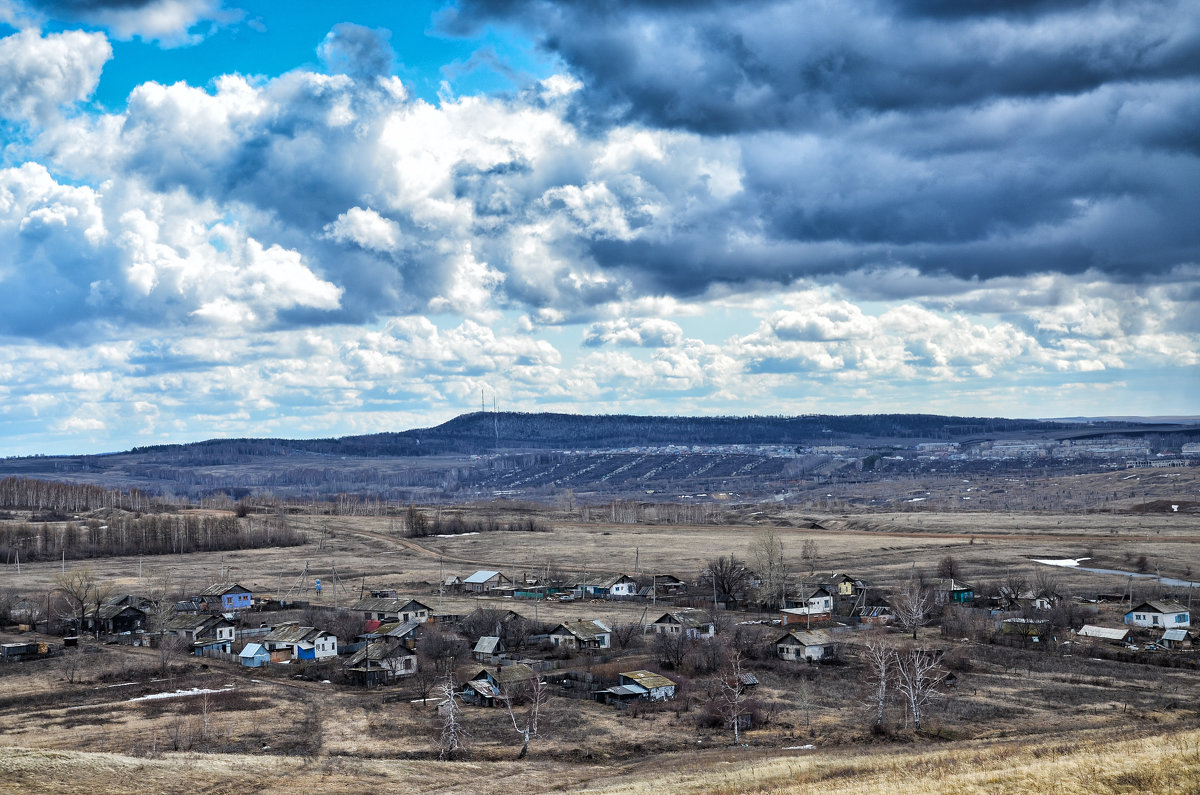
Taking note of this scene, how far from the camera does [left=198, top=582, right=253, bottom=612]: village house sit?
274ft

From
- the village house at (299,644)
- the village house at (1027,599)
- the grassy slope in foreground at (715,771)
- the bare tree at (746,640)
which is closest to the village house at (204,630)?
the village house at (299,644)

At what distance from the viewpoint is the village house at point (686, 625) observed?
64.8 meters

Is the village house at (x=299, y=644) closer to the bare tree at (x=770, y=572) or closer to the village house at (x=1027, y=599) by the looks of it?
the bare tree at (x=770, y=572)

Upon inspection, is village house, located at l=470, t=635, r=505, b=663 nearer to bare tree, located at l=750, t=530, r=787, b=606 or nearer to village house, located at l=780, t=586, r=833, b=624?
village house, located at l=780, t=586, r=833, b=624

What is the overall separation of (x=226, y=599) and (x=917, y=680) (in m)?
57.1

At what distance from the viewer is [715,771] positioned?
1387 inches

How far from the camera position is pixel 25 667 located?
59.0 metres

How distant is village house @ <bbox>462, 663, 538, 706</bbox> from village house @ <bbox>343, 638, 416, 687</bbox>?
18.9ft

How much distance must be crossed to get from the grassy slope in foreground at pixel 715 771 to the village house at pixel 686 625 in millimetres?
24387

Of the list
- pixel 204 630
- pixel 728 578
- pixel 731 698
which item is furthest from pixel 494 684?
pixel 728 578

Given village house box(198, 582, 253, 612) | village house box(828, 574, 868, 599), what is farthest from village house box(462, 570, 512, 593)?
village house box(828, 574, 868, 599)

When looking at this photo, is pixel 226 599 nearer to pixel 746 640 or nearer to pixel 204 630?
pixel 204 630

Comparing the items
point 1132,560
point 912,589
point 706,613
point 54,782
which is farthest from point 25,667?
point 1132,560

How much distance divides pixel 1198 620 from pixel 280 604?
209ft
